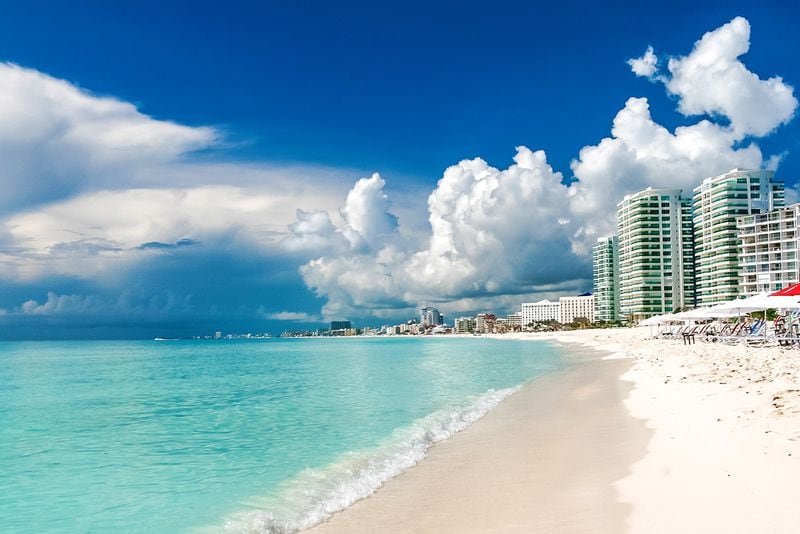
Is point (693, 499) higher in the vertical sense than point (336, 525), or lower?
higher

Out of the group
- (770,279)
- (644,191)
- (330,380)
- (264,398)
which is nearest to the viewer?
(264,398)

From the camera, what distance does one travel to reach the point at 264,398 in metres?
27.2

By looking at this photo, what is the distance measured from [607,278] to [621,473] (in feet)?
605

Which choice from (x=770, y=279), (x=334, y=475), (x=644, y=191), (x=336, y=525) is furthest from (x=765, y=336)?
(x=644, y=191)

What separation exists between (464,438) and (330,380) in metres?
23.3

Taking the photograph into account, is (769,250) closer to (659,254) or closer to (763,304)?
(659,254)

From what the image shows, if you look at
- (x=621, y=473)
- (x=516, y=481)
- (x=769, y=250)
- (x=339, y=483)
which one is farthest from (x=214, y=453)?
(x=769, y=250)

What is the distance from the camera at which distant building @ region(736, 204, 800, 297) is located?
10856 cm

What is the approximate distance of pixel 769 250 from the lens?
11356 cm

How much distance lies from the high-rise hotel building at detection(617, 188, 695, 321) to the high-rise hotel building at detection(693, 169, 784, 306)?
1363cm

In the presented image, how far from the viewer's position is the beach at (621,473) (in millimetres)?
7066

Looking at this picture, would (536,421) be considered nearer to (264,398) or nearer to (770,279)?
(264,398)

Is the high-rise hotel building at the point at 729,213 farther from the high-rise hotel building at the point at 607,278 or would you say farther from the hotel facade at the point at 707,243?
the high-rise hotel building at the point at 607,278

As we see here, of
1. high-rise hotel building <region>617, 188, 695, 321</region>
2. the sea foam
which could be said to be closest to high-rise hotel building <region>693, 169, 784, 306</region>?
high-rise hotel building <region>617, 188, 695, 321</region>
